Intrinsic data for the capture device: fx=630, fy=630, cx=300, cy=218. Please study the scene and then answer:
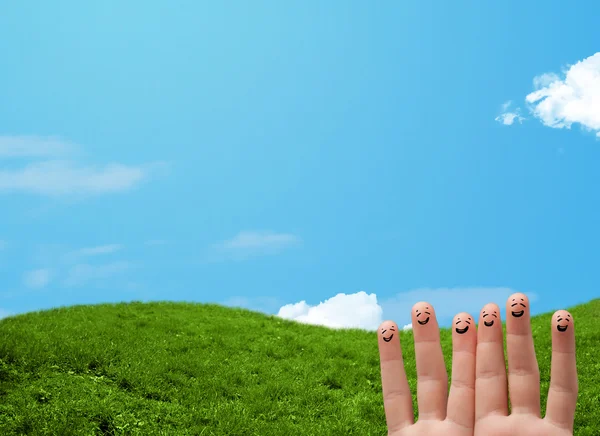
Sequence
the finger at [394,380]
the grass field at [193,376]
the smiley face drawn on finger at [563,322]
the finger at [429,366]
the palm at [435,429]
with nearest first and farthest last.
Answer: the smiley face drawn on finger at [563,322] → the palm at [435,429] → the finger at [429,366] → the finger at [394,380] → the grass field at [193,376]

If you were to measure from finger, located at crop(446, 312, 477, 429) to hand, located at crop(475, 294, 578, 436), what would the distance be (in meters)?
0.08

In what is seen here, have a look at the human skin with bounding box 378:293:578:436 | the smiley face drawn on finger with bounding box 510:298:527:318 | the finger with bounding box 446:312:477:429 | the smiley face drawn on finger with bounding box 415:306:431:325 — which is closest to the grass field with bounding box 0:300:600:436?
the human skin with bounding box 378:293:578:436

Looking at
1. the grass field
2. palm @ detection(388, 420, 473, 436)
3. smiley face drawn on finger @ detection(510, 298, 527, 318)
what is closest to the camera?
smiley face drawn on finger @ detection(510, 298, 527, 318)

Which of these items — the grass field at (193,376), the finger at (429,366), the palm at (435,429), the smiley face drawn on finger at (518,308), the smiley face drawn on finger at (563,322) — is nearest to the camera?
the smiley face drawn on finger at (563,322)

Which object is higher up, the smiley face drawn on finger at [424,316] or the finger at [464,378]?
the smiley face drawn on finger at [424,316]

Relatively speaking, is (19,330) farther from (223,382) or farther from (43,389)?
(223,382)

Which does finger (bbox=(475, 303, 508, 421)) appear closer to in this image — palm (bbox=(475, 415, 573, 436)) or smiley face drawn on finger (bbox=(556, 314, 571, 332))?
palm (bbox=(475, 415, 573, 436))

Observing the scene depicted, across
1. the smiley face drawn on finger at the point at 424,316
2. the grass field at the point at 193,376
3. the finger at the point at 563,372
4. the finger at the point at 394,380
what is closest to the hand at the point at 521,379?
the finger at the point at 563,372

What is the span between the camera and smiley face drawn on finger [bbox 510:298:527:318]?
4863mm

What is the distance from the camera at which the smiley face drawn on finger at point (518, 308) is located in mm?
4863

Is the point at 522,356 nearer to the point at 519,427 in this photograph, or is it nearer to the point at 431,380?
the point at 519,427

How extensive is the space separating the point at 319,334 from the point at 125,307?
17.2ft

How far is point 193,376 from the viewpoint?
11.9 m

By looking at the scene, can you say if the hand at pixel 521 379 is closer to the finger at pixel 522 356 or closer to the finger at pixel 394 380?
the finger at pixel 522 356
